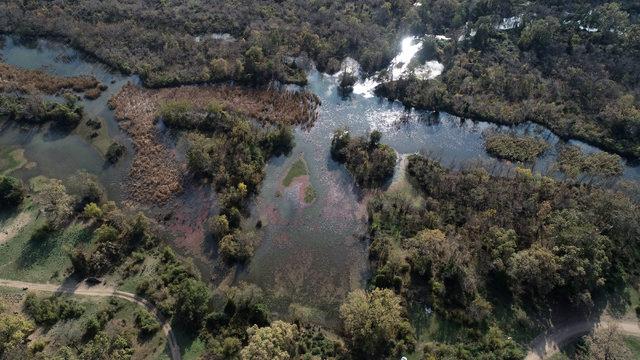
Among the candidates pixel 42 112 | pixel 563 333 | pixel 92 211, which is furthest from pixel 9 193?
pixel 563 333

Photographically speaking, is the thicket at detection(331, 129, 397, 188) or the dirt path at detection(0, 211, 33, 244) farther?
the thicket at detection(331, 129, 397, 188)

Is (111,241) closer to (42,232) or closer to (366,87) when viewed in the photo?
(42,232)

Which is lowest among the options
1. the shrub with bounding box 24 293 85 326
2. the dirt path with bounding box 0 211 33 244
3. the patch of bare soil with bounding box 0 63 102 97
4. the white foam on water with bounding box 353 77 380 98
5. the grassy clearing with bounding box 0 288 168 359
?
the grassy clearing with bounding box 0 288 168 359

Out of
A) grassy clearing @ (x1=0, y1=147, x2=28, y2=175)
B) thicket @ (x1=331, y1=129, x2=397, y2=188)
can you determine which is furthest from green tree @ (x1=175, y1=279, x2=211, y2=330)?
grassy clearing @ (x1=0, y1=147, x2=28, y2=175)

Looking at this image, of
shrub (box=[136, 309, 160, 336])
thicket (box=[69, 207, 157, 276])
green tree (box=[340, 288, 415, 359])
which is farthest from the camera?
thicket (box=[69, 207, 157, 276])

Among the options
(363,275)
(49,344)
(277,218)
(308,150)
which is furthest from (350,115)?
(49,344)

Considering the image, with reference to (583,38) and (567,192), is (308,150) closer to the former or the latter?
(567,192)

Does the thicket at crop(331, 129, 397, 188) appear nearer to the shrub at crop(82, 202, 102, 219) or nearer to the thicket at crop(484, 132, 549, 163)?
the thicket at crop(484, 132, 549, 163)
